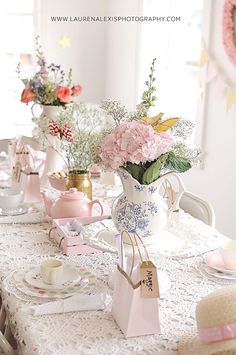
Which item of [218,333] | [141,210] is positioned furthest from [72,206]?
[218,333]

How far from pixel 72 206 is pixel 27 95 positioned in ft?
2.75

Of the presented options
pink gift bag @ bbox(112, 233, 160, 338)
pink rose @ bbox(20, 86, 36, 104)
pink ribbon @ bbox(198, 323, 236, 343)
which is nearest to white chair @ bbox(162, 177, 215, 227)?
pink rose @ bbox(20, 86, 36, 104)

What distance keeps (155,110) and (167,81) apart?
0.24 metres

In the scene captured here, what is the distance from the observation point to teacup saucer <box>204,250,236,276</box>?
1.74 m

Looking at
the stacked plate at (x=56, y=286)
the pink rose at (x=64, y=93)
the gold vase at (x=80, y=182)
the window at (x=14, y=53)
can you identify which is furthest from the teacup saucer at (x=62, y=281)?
the window at (x=14, y=53)

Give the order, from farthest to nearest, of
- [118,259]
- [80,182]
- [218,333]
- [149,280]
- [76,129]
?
[80,182] < [76,129] < [118,259] < [149,280] < [218,333]

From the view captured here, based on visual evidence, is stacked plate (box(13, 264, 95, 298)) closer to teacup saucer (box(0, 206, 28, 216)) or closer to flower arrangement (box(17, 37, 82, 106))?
teacup saucer (box(0, 206, 28, 216))

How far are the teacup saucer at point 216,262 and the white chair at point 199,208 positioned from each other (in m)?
0.53

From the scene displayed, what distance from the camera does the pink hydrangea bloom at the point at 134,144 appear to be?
60.3 inches

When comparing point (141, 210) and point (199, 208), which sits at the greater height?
point (141, 210)

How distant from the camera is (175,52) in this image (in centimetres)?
410

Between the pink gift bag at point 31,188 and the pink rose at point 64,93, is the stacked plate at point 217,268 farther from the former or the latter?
the pink rose at point 64,93

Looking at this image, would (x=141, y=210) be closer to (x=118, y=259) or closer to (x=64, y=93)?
(x=118, y=259)

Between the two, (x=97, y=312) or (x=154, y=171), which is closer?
(x=97, y=312)
